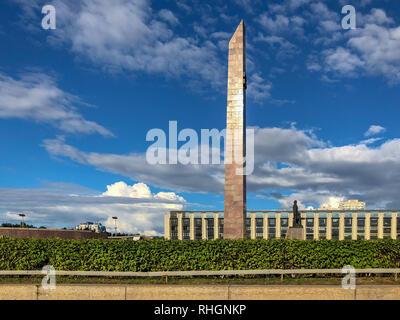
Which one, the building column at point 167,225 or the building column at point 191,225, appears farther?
the building column at point 167,225

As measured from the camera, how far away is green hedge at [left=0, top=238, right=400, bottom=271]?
12836 millimetres

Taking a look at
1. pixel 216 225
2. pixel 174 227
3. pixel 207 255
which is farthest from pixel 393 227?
pixel 207 255

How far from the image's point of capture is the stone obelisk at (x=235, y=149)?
1825 cm

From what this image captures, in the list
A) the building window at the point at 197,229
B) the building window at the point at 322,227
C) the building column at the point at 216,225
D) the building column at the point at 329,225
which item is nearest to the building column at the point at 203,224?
the building window at the point at 197,229

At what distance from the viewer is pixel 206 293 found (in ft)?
34.7

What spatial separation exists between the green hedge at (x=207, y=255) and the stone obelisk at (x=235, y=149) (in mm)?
4816

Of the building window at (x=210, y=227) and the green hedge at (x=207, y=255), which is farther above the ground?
the green hedge at (x=207, y=255)

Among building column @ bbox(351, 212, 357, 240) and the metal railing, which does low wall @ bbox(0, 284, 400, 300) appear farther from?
building column @ bbox(351, 212, 357, 240)

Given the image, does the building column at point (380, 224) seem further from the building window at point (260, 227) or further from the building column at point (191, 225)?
the building column at point (191, 225)

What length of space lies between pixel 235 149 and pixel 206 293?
30.3ft

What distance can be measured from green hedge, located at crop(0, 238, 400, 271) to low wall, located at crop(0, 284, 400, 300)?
2063mm
